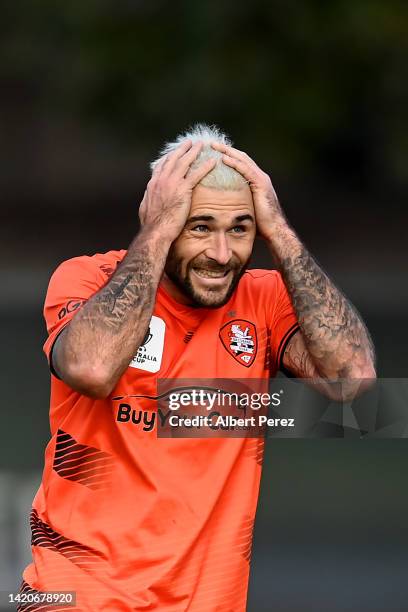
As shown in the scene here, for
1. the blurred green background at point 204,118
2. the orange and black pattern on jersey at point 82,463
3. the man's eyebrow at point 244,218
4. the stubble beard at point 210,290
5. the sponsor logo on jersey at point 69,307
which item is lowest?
the orange and black pattern on jersey at point 82,463

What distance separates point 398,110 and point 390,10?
124 inches

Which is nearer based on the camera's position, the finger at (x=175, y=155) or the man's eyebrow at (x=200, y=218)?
the man's eyebrow at (x=200, y=218)

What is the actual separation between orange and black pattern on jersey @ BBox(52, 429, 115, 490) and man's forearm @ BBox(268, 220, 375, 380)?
0.81 m

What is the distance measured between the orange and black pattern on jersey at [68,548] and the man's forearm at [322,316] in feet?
3.29

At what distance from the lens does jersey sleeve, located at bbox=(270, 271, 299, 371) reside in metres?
4.70

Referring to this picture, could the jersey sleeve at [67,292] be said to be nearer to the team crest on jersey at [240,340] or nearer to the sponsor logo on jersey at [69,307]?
the sponsor logo on jersey at [69,307]

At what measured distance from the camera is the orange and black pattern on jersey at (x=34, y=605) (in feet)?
14.0

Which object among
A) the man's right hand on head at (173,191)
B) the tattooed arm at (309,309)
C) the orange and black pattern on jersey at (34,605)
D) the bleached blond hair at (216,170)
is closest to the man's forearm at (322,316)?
the tattooed arm at (309,309)

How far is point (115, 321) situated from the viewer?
4348mm

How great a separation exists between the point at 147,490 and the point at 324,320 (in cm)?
86

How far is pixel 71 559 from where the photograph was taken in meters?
4.30

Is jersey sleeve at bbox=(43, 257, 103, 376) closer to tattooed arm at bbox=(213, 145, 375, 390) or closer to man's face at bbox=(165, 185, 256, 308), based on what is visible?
man's face at bbox=(165, 185, 256, 308)

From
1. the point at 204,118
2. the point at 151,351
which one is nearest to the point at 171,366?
the point at 151,351

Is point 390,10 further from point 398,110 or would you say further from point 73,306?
point 73,306
